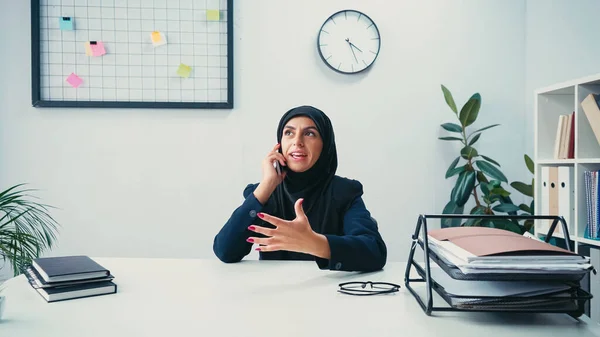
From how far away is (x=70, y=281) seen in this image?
42.4 inches

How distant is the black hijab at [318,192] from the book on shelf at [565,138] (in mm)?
997

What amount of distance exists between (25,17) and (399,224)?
8.14 feet

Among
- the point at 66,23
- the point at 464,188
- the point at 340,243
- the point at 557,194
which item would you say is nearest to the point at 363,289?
the point at 340,243

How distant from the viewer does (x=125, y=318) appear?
911mm

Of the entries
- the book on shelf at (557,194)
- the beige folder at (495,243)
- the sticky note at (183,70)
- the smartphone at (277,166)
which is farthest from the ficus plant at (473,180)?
the beige folder at (495,243)

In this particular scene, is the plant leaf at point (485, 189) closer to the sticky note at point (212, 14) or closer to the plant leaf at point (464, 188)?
the plant leaf at point (464, 188)

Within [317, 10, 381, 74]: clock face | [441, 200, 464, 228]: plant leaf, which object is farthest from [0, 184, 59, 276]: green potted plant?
[441, 200, 464, 228]: plant leaf

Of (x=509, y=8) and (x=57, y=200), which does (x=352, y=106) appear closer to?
(x=509, y=8)

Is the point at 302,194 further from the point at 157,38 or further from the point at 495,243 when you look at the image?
the point at 157,38

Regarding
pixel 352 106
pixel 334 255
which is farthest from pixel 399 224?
pixel 334 255

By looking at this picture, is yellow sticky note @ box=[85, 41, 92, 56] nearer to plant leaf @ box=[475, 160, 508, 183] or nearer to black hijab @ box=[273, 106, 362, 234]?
black hijab @ box=[273, 106, 362, 234]

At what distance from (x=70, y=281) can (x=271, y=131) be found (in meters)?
1.90

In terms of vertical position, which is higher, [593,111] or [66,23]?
[66,23]

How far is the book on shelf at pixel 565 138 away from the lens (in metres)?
2.09
